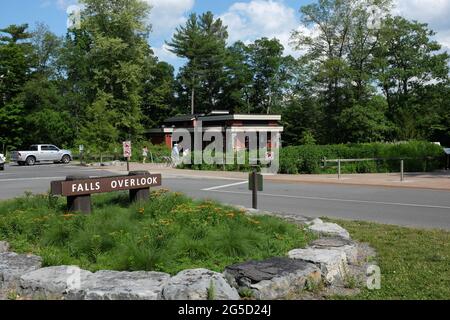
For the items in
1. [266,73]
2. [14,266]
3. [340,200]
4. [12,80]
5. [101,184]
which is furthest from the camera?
[266,73]

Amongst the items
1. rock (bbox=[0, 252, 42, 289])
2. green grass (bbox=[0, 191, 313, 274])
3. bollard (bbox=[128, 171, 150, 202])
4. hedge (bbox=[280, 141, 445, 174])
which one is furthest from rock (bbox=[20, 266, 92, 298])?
hedge (bbox=[280, 141, 445, 174])

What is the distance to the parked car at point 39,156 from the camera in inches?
1703

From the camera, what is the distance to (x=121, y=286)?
5.11 metres

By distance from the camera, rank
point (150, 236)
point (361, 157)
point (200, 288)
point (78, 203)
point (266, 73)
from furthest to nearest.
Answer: point (266, 73), point (361, 157), point (78, 203), point (150, 236), point (200, 288)

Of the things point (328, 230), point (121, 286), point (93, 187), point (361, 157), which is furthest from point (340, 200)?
point (361, 157)

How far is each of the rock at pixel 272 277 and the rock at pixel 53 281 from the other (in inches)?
62.4

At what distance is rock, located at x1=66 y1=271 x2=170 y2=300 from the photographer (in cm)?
493

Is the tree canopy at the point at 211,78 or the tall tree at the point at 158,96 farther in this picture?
the tall tree at the point at 158,96

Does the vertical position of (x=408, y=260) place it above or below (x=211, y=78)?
below

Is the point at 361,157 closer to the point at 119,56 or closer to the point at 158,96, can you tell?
the point at 119,56

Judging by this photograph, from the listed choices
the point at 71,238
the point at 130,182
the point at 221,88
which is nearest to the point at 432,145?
the point at 130,182

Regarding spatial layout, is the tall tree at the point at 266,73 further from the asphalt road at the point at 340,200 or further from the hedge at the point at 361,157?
the asphalt road at the point at 340,200

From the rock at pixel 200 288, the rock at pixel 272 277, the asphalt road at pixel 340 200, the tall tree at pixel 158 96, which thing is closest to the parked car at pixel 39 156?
the asphalt road at pixel 340 200

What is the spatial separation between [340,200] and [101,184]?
873 centimetres
